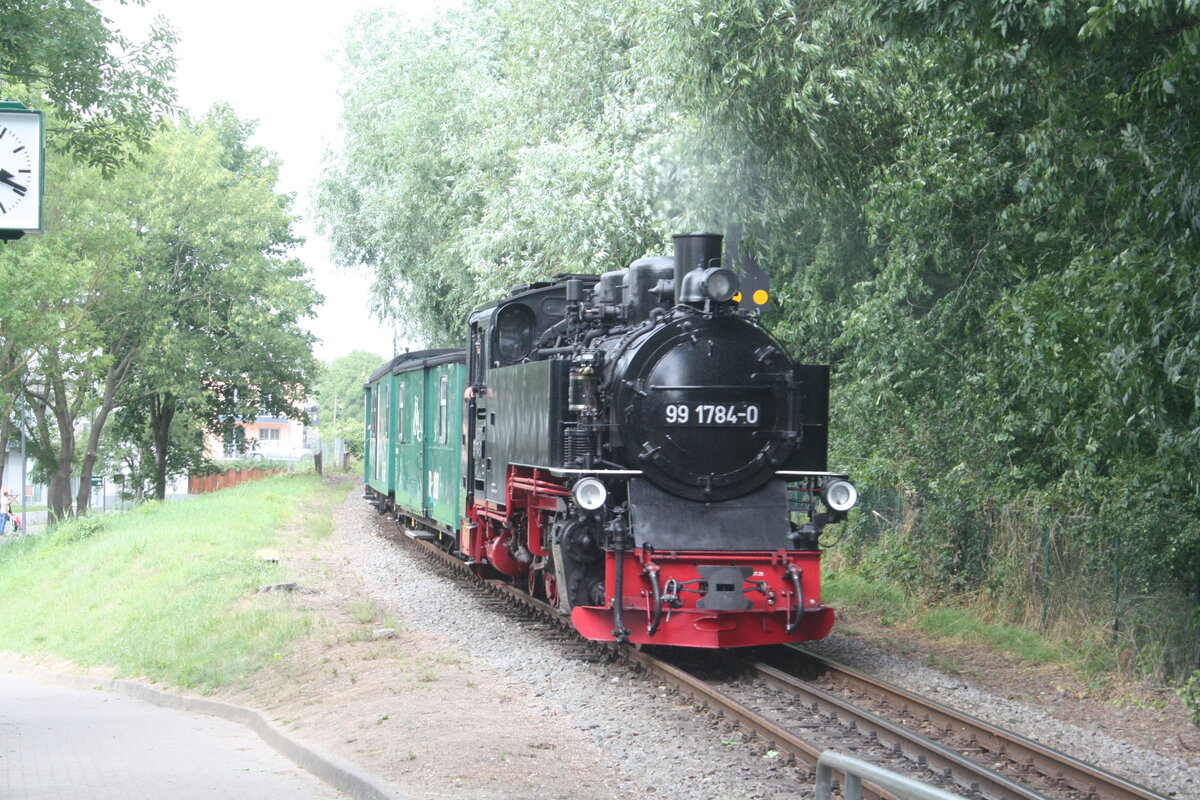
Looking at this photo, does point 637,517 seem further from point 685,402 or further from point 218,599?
point 218,599

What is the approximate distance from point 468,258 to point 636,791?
16.5 meters

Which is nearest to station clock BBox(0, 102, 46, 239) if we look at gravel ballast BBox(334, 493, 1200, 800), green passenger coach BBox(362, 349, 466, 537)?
gravel ballast BBox(334, 493, 1200, 800)

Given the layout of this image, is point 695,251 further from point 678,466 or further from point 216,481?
point 216,481

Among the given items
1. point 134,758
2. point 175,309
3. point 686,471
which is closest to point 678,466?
point 686,471

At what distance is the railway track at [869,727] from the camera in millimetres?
6273

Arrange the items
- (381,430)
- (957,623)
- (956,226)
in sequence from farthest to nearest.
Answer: (381,430)
(957,623)
(956,226)

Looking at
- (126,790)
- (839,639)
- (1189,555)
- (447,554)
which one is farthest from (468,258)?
(126,790)

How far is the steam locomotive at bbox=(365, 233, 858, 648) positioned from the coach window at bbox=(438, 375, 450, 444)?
14.1 feet

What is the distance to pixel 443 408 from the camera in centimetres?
1559

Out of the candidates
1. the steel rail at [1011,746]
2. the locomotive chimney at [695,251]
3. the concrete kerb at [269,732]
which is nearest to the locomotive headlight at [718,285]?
the locomotive chimney at [695,251]

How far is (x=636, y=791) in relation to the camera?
20.5 ft

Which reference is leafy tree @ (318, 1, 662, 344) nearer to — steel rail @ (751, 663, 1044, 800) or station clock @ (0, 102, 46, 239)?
steel rail @ (751, 663, 1044, 800)

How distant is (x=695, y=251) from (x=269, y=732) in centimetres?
481

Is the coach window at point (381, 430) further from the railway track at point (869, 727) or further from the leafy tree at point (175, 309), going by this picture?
the railway track at point (869, 727)
